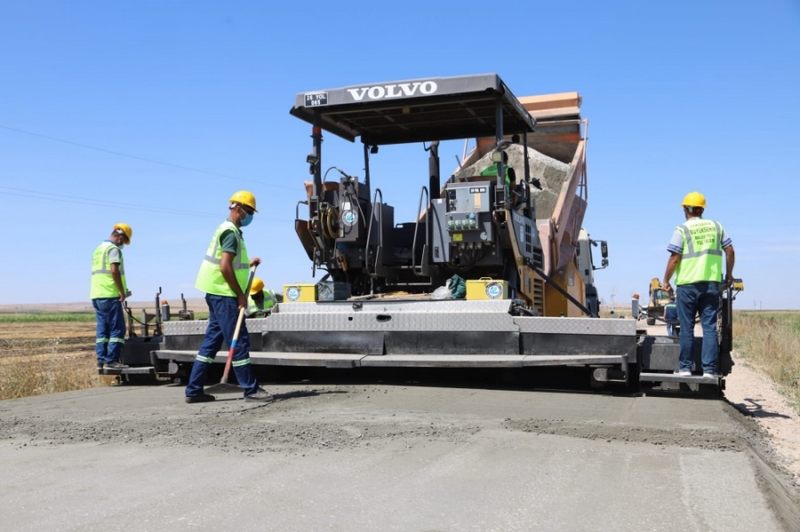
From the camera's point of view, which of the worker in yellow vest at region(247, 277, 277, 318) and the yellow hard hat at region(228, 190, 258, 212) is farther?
the worker in yellow vest at region(247, 277, 277, 318)

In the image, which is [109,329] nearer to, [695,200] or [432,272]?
[432,272]

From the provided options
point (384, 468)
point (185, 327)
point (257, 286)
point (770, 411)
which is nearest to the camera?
point (384, 468)

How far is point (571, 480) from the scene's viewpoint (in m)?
3.57

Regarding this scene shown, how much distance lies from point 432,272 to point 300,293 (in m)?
1.39

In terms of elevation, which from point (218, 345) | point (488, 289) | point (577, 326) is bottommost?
point (218, 345)

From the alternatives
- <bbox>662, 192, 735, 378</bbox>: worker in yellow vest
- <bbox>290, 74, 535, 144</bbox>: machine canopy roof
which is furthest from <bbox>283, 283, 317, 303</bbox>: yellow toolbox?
<bbox>662, 192, 735, 378</bbox>: worker in yellow vest

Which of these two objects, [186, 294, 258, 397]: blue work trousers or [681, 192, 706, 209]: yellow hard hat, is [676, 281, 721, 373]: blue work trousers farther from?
[186, 294, 258, 397]: blue work trousers

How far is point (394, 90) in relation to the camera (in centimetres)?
773

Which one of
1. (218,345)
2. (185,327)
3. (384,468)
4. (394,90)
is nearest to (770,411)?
(394,90)

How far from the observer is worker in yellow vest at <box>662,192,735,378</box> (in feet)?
21.5

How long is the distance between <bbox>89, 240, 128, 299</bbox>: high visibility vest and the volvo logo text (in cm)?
327

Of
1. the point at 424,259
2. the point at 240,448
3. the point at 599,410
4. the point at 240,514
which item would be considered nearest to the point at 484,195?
the point at 424,259

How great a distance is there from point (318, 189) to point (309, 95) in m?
0.97

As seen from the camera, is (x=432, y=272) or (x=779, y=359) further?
(x=779, y=359)
